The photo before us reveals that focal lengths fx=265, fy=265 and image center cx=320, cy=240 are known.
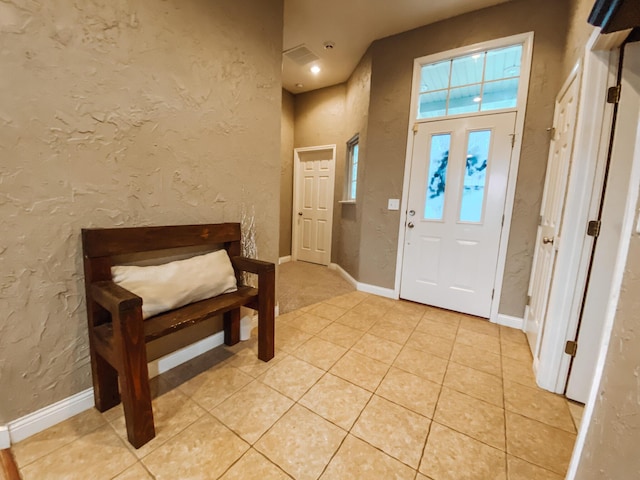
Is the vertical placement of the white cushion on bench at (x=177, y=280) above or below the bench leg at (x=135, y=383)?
above

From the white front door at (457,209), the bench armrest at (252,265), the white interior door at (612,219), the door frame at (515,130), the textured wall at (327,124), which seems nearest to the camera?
the white interior door at (612,219)

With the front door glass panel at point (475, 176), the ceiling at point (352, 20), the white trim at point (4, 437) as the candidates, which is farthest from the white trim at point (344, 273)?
the white trim at point (4, 437)

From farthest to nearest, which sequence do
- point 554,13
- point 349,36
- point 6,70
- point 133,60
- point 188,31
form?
1. point 349,36
2. point 554,13
3. point 188,31
4. point 133,60
5. point 6,70

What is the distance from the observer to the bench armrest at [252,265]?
1.72 m

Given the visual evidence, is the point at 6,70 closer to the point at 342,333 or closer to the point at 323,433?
the point at 323,433

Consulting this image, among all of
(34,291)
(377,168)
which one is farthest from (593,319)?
(34,291)

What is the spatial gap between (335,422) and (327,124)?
13.0 ft

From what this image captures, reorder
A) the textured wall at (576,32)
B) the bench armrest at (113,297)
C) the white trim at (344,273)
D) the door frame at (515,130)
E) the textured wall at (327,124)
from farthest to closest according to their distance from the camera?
1. the textured wall at (327,124)
2. the white trim at (344,273)
3. the door frame at (515,130)
4. the textured wall at (576,32)
5. the bench armrest at (113,297)

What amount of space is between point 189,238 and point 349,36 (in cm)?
273

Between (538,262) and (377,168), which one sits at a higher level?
(377,168)

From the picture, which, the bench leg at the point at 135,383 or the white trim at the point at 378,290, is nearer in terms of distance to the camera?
the bench leg at the point at 135,383

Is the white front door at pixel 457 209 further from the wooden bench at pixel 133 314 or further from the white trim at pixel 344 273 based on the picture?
the wooden bench at pixel 133 314

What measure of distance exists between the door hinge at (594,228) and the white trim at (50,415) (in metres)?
2.77

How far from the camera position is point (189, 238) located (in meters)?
1.65
